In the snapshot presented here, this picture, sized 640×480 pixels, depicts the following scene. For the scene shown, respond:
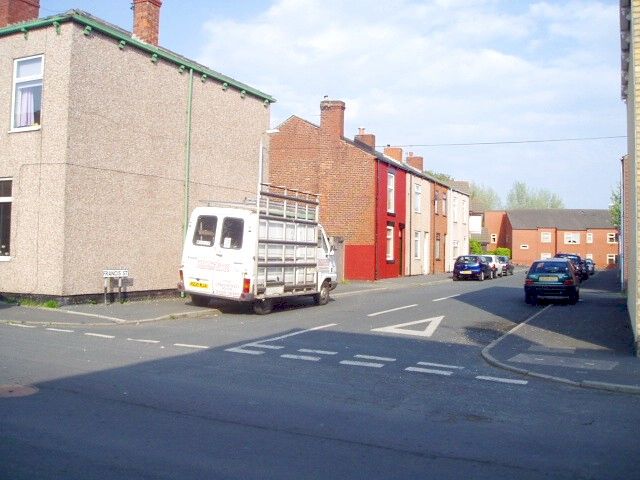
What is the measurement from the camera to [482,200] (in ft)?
342

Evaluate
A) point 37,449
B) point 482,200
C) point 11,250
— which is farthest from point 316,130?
point 482,200

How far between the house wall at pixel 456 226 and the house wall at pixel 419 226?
5.57 metres

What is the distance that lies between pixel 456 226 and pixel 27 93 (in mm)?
39820

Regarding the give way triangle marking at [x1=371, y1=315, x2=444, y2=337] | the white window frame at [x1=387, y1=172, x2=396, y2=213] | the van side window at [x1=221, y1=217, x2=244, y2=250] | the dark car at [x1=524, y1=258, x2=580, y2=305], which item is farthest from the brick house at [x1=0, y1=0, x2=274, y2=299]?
the white window frame at [x1=387, y1=172, x2=396, y2=213]

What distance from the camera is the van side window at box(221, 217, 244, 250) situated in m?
17.1

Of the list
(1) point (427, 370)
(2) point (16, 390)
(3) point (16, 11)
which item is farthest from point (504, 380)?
(3) point (16, 11)

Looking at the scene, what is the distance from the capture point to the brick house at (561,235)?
83062 mm

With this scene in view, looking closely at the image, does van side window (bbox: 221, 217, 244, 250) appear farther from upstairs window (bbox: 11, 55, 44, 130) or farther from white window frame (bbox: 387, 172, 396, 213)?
white window frame (bbox: 387, 172, 396, 213)

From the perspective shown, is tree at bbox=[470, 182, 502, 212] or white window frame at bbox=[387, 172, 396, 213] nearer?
white window frame at bbox=[387, 172, 396, 213]

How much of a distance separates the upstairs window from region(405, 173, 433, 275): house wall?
25984mm

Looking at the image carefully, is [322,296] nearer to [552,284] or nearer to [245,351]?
[552,284]

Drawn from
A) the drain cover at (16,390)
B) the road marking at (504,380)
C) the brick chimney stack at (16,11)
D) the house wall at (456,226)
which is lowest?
the road marking at (504,380)

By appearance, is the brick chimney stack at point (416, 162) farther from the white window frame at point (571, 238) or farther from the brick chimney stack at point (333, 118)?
the white window frame at point (571, 238)

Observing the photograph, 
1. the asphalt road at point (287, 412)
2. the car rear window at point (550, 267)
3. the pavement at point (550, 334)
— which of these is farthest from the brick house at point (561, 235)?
the asphalt road at point (287, 412)
